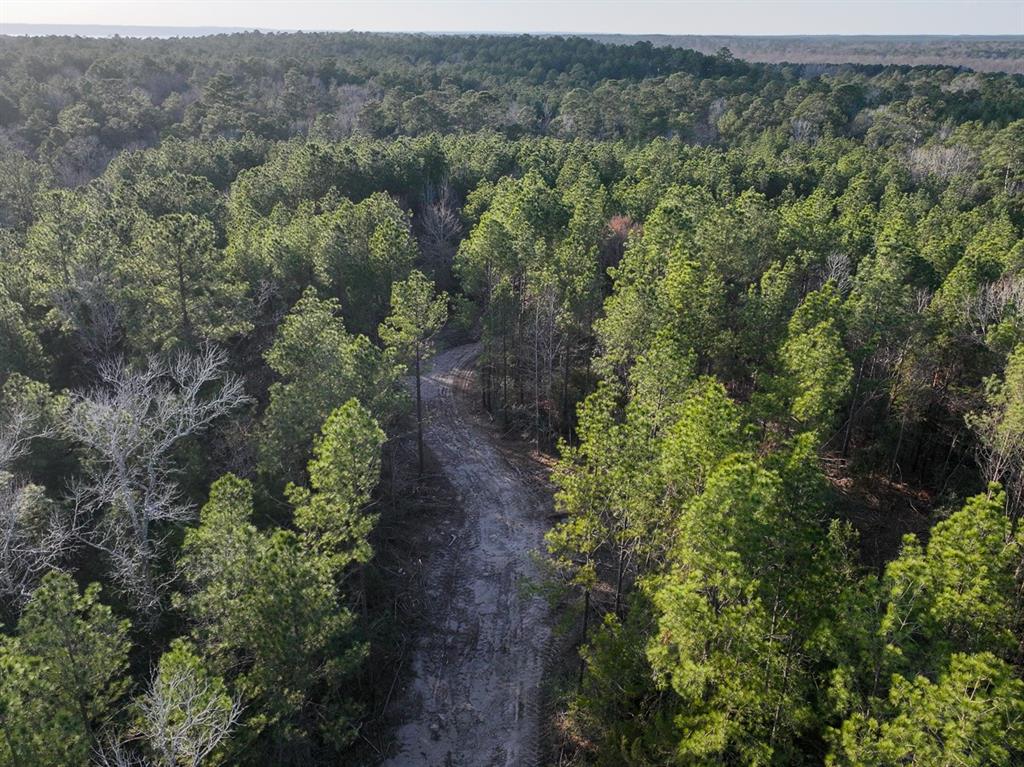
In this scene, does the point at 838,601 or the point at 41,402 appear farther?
the point at 41,402

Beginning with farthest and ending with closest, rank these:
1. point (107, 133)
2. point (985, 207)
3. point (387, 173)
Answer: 1. point (107, 133)
2. point (387, 173)
3. point (985, 207)

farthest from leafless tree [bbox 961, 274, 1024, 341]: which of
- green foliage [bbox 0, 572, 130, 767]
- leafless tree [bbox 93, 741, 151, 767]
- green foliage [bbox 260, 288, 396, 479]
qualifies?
green foliage [bbox 0, 572, 130, 767]

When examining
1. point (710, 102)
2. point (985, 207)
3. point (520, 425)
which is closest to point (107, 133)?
point (520, 425)

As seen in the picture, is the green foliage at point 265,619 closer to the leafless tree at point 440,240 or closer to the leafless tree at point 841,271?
the leafless tree at point 841,271

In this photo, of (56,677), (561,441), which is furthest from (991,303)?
(56,677)

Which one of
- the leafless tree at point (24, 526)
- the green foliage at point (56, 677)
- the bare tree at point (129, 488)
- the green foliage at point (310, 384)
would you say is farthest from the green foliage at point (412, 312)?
the green foliage at point (56, 677)

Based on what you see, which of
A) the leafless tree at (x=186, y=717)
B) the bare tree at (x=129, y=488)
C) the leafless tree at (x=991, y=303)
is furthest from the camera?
the leafless tree at (x=991, y=303)

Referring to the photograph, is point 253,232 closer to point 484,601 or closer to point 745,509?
point 484,601
